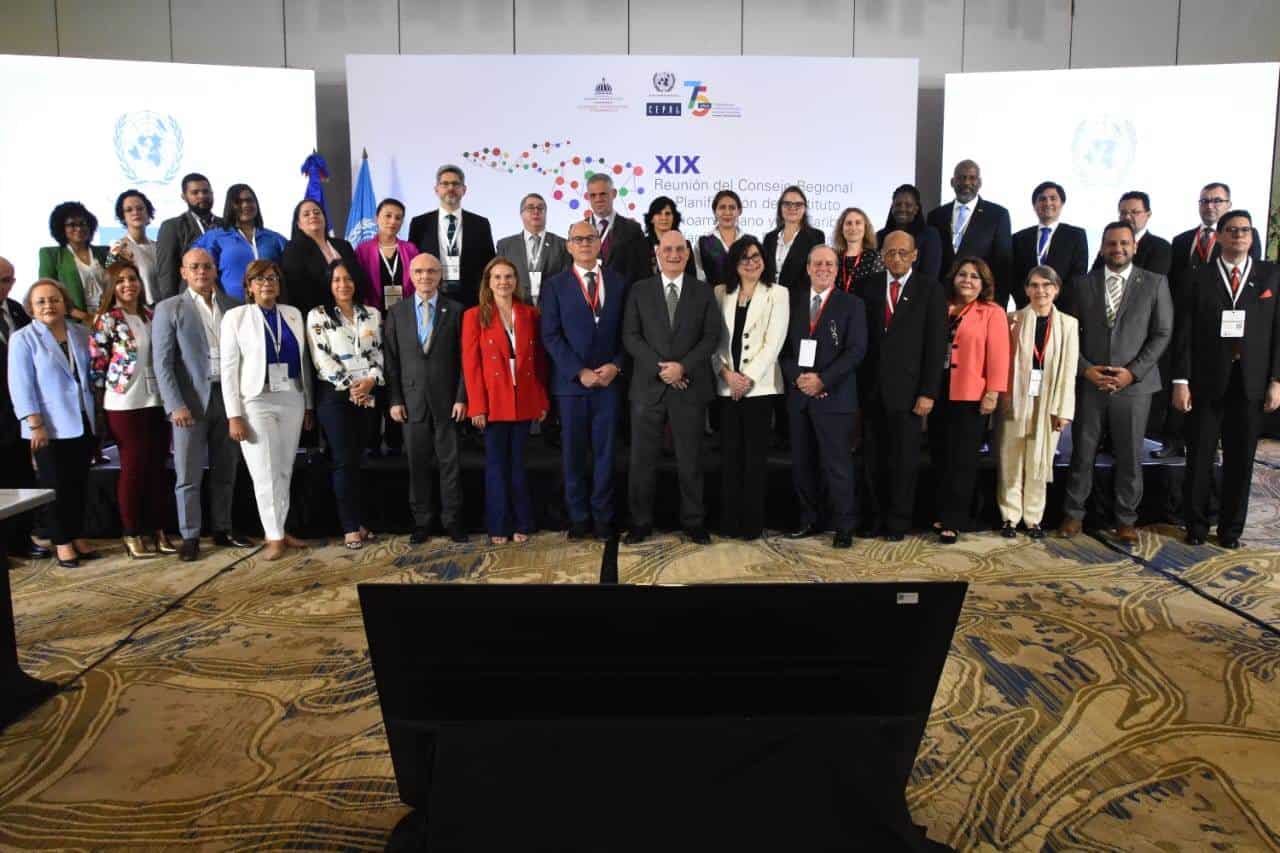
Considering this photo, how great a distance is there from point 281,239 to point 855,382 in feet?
11.6

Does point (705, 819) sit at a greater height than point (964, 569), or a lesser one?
greater

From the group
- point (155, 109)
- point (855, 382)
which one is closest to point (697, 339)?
point (855, 382)

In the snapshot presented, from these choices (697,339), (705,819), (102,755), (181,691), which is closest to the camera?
(705,819)

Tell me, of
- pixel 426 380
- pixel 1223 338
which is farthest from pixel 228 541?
pixel 1223 338

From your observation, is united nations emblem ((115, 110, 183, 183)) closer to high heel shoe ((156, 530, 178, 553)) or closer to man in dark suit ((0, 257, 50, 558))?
man in dark suit ((0, 257, 50, 558))

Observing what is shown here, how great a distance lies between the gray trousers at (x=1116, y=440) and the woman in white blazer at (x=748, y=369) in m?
1.64

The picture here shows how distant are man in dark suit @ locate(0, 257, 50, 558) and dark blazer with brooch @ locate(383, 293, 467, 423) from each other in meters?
1.82

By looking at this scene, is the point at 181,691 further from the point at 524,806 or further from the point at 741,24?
the point at 741,24

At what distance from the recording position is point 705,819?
104cm

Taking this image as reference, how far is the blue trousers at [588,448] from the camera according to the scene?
4664 millimetres

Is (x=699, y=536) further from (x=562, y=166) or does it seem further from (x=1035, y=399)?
(x=562, y=166)

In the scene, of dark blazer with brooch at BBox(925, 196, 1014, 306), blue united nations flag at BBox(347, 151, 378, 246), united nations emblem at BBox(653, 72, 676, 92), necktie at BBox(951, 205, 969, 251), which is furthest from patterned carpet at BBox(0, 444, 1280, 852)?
united nations emblem at BBox(653, 72, 676, 92)

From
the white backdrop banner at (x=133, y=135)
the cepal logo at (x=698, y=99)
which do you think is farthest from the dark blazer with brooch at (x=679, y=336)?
the white backdrop banner at (x=133, y=135)

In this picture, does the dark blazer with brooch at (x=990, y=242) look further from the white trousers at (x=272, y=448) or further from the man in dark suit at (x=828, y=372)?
the white trousers at (x=272, y=448)
